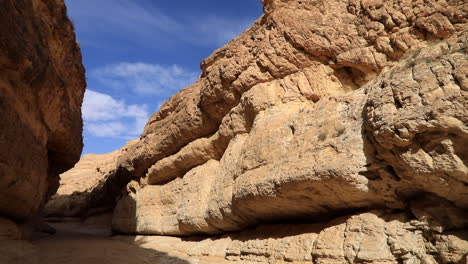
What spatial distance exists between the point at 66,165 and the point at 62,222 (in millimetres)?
8560

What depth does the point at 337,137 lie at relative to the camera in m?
5.64

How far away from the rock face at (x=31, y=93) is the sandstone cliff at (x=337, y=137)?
4.34 m

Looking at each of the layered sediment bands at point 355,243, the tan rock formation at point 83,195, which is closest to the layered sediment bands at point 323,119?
the layered sediment bands at point 355,243

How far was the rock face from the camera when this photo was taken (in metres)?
6.54

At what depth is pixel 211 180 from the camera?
9.77 meters

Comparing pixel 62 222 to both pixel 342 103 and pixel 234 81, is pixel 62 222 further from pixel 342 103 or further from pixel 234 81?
pixel 342 103

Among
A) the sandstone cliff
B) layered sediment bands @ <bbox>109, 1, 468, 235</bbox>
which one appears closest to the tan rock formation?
layered sediment bands @ <bbox>109, 1, 468, 235</bbox>

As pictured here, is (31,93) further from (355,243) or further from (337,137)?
(355,243)

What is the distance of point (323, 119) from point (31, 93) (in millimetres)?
7110

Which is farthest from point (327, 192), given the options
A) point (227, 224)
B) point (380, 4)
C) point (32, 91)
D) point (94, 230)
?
point (94, 230)

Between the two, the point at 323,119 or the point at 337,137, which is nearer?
the point at 337,137

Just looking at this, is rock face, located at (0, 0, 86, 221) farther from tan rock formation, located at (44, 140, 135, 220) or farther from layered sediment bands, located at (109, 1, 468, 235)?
tan rock formation, located at (44, 140, 135, 220)

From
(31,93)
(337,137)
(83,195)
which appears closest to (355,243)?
(337,137)

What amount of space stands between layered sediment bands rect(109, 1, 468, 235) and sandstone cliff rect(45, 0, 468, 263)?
24 millimetres
